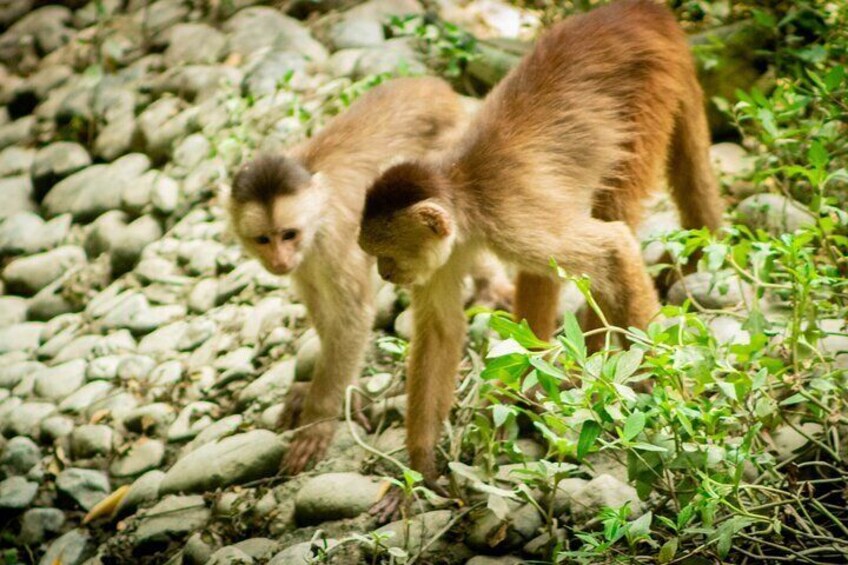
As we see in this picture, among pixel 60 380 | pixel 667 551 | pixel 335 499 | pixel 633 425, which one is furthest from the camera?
pixel 60 380

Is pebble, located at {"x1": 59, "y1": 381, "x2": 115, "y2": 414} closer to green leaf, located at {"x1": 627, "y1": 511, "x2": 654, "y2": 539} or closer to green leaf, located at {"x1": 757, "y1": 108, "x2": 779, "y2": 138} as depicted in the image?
green leaf, located at {"x1": 627, "y1": 511, "x2": 654, "y2": 539}

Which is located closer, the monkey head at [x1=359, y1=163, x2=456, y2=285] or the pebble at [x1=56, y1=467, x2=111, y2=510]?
the monkey head at [x1=359, y1=163, x2=456, y2=285]

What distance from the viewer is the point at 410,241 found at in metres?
3.81

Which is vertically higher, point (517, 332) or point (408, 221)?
point (517, 332)

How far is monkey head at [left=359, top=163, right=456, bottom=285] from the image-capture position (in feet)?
12.3

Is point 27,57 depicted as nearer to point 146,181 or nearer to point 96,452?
point 146,181

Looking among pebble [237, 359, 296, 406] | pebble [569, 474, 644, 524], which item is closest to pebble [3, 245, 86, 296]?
pebble [237, 359, 296, 406]

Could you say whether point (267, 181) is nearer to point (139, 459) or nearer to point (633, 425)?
point (139, 459)

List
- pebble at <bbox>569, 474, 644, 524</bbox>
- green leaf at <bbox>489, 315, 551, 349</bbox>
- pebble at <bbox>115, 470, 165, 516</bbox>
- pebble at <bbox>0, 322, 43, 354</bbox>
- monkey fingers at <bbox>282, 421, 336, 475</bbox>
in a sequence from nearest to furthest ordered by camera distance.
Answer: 1. green leaf at <bbox>489, 315, 551, 349</bbox>
2. pebble at <bbox>569, 474, 644, 524</bbox>
3. monkey fingers at <bbox>282, 421, 336, 475</bbox>
4. pebble at <bbox>115, 470, 165, 516</bbox>
5. pebble at <bbox>0, 322, 43, 354</bbox>

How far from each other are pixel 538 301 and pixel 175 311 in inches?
113

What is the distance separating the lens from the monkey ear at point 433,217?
12.2 ft

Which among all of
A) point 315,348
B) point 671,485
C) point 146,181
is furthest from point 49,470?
point 671,485

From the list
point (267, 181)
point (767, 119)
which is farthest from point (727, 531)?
point (267, 181)

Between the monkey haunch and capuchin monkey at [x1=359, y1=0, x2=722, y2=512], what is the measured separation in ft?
2.30
